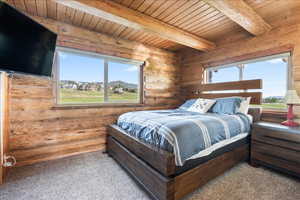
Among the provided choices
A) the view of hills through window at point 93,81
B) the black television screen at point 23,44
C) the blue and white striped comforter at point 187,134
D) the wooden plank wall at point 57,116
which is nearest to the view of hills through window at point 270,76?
the blue and white striped comforter at point 187,134

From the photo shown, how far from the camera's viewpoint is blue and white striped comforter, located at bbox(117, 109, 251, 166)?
135 centimetres

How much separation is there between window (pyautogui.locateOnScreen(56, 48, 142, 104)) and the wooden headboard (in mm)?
1429

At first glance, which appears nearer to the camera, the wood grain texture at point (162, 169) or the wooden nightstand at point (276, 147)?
the wood grain texture at point (162, 169)

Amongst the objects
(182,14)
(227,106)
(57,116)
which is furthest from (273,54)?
(57,116)

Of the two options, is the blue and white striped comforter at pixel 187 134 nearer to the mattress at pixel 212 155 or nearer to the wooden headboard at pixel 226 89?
the mattress at pixel 212 155

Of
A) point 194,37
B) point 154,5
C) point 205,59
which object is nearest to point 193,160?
point 154,5

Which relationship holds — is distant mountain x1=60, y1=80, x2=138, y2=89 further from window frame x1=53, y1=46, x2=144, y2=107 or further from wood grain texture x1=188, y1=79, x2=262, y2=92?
wood grain texture x1=188, y1=79, x2=262, y2=92

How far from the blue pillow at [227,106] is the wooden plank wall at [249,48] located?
0.84 m

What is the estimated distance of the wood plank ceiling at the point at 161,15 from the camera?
1984 millimetres

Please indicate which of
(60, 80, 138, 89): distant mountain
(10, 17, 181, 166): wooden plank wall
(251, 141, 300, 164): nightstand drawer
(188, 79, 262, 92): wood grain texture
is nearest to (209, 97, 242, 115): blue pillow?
(188, 79, 262, 92): wood grain texture

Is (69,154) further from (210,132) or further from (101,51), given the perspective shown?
(210,132)

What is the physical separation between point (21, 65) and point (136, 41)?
2.19m

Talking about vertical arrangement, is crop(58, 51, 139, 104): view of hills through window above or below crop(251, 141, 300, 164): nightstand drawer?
above

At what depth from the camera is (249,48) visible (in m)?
2.71
